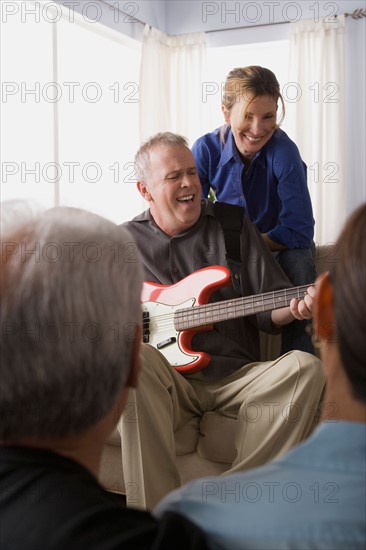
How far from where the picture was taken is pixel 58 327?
0.66m

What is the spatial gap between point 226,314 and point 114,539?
5.65ft

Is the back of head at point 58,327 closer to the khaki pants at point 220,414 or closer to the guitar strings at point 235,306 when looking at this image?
the khaki pants at point 220,414

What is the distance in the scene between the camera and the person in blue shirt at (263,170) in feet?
8.75

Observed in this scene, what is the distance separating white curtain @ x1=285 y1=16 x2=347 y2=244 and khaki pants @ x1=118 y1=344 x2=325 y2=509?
3104 mm

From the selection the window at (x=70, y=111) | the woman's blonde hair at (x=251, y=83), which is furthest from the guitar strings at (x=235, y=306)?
the window at (x=70, y=111)

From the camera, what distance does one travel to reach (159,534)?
1.87ft

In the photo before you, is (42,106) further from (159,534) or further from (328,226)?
(159,534)

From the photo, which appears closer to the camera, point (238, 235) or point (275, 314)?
point (275, 314)

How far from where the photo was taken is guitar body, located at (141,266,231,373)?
2344mm

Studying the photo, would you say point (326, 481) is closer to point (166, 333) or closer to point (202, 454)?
point (202, 454)

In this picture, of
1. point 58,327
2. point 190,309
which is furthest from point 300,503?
point 190,309

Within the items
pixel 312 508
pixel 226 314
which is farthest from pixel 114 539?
pixel 226 314

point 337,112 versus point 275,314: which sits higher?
point 337,112

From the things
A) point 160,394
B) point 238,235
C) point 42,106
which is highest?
point 42,106
